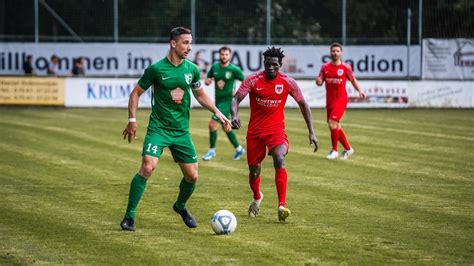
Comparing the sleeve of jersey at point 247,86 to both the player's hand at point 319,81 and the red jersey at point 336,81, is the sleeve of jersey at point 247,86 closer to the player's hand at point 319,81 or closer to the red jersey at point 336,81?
the player's hand at point 319,81

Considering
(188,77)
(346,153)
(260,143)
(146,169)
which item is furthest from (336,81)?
(146,169)

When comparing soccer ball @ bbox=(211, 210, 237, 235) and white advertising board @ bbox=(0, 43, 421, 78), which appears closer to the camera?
soccer ball @ bbox=(211, 210, 237, 235)

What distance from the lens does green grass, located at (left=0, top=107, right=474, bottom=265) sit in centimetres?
1002

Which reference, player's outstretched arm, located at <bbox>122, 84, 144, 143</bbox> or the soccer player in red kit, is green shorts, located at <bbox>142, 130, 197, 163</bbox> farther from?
the soccer player in red kit

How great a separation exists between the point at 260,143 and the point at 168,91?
1832mm

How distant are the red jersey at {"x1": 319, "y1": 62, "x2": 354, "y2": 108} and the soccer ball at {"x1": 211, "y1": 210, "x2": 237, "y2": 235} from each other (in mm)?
9640

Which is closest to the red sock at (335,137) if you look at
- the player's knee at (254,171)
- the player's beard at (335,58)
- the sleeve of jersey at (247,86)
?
the player's beard at (335,58)

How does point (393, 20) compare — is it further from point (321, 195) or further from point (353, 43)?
point (321, 195)

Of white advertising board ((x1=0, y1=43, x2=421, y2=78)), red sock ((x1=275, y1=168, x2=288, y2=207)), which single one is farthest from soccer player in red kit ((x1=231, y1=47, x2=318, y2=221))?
white advertising board ((x1=0, y1=43, x2=421, y2=78))

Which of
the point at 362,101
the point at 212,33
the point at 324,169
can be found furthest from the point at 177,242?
the point at 212,33

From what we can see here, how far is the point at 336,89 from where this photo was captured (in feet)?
67.3

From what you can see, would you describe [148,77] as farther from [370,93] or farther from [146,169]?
[370,93]

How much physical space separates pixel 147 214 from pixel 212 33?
87.2 feet

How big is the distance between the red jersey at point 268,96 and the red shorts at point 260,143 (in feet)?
0.21
